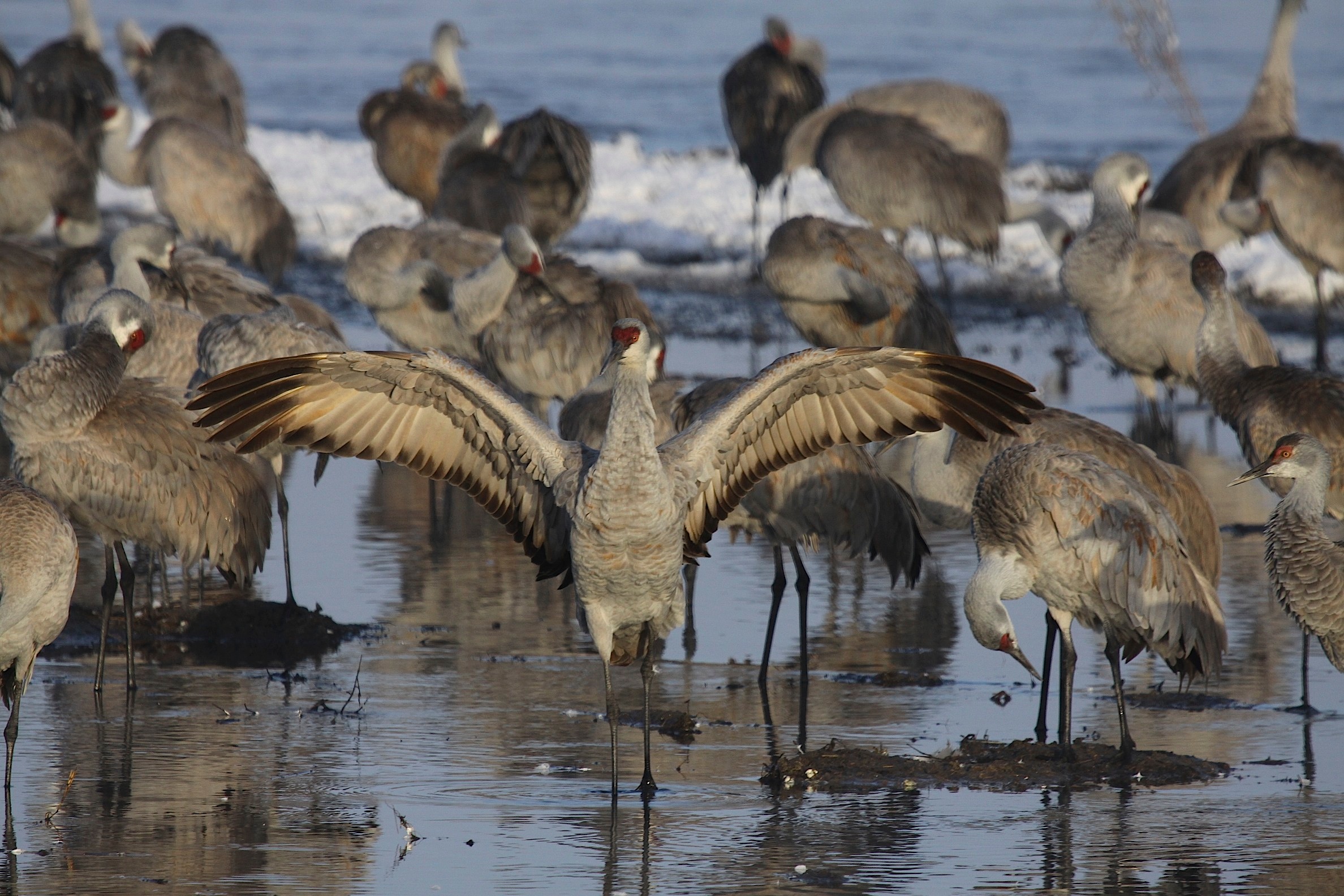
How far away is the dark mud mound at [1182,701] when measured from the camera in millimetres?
6719

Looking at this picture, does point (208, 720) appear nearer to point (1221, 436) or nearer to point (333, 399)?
point (333, 399)

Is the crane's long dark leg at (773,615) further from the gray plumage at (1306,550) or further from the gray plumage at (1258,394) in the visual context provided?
the gray plumage at (1258,394)

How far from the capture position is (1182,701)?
6.82m

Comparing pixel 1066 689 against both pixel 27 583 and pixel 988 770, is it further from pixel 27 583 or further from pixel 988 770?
pixel 27 583

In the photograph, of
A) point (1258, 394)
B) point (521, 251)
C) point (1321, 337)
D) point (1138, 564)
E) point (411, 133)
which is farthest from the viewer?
point (411, 133)

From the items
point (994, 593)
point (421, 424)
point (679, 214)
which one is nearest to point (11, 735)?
point (421, 424)

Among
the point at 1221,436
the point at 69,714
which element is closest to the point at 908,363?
the point at 69,714

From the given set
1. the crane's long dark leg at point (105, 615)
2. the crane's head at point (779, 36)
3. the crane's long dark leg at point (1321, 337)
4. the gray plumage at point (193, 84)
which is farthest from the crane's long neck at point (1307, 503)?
the gray plumage at point (193, 84)

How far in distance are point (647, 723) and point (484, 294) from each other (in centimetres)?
521

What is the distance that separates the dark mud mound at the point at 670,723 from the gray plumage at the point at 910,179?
8466mm

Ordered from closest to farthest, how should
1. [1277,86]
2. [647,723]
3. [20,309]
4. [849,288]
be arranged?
[647,723] → [20,309] → [849,288] → [1277,86]

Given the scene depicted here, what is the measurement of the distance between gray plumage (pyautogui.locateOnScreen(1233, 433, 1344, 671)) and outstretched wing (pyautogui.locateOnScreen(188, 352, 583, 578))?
2.38 m

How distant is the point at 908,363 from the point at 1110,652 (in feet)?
4.20

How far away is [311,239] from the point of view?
779 inches
